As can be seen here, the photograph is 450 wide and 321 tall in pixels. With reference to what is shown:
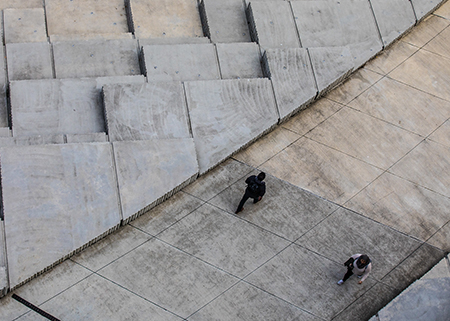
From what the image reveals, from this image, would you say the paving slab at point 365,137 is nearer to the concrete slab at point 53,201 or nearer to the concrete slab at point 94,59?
the concrete slab at point 94,59

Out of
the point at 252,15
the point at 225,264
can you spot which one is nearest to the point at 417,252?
the point at 225,264

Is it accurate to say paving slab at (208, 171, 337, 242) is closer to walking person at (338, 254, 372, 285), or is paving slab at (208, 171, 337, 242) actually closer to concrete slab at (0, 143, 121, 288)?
walking person at (338, 254, 372, 285)

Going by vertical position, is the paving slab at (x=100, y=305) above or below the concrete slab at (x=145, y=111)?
below

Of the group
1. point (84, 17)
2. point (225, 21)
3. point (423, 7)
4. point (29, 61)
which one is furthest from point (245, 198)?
point (423, 7)

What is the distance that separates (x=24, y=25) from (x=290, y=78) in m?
6.16

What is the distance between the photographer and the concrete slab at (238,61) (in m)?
13.1

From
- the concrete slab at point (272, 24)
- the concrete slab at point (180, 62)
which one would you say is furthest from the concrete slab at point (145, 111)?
the concrete slab at point (272, 24)

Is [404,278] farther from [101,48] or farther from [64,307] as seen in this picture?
[101,48]

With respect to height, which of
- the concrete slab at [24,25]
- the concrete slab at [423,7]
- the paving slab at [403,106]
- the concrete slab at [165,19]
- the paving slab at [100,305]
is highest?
the concrete slab at [24,25]

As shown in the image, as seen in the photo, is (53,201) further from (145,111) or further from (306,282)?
(306,282)

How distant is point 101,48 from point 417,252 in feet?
26.0

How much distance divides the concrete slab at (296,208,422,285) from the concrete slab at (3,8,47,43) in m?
7.47

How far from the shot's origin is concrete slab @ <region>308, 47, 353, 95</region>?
13.1m

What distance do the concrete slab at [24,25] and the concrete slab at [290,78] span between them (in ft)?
16.9
